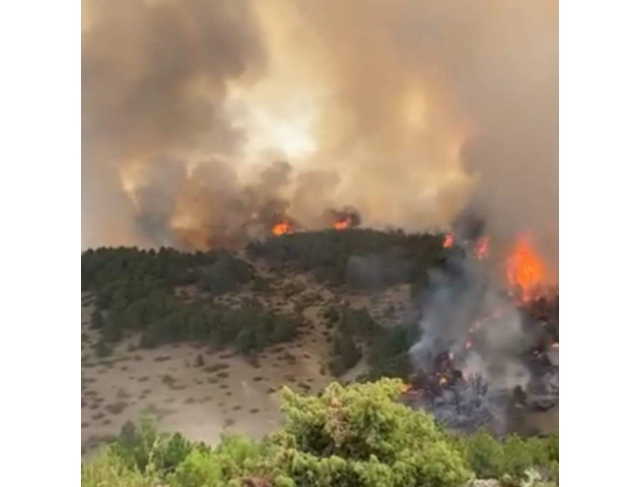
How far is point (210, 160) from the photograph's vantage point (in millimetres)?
2701

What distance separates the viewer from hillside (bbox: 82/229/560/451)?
2686 millimetres

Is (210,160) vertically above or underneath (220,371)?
above

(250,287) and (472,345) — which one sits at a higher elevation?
(250,287)

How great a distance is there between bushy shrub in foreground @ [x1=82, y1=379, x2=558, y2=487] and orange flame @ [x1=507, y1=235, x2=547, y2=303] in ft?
1.28

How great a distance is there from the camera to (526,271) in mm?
2697

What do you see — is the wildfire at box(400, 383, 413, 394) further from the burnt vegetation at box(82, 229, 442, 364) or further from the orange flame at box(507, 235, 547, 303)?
the orange flame at box(507, 235, 547, 303)

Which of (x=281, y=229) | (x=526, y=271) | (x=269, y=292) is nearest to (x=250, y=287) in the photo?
(x=269, y=292)

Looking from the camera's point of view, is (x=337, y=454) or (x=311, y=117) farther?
(x=311, y=117)

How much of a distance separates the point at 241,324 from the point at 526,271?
76 centimetres

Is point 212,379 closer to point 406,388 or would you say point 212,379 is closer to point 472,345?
point 406,388
